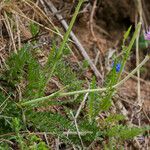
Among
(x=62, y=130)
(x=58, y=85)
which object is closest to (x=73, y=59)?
(x=58, y=85)

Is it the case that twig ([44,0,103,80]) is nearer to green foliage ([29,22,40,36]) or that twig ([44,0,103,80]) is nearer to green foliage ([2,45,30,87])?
green foliage ([29,22,40,36])

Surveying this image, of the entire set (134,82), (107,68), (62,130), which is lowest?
(134,82)

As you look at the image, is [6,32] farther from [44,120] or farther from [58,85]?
[44,120]

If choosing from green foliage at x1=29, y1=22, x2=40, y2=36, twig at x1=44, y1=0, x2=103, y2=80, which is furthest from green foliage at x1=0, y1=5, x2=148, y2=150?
twig at x1=44, y1=0, x2=103, y2=80

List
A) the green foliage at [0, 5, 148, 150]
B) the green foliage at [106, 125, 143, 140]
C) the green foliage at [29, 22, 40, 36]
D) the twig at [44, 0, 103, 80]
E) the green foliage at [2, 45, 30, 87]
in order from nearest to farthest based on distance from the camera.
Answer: the green foliage at [0, 5, 148, 150] < the green foliage at [2, 45, 30, 87] < the green foliage at [106, 125, 143, 140] < the green foliage at [29, 22, 40, 36] < the twig at [44, 0, 103, 80]

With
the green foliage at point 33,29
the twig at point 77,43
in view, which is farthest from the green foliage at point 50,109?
the twig at point 77,43

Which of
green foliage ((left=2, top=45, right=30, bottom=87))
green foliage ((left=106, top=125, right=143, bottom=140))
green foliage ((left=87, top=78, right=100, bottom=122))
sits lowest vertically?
green foliage ((left=106, top=125, right=143, bottom=140))

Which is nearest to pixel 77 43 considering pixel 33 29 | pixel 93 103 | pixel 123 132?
pixel 33 29

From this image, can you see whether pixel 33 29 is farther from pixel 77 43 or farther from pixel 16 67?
pixel 77 43

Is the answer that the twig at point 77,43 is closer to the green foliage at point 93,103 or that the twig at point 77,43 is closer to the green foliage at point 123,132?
the green foliage at point 93,103

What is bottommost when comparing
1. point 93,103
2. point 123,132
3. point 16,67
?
point 123,132

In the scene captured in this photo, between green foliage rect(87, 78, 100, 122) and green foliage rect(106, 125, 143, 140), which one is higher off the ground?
green foliage rect(87, 78, 100, 122)
